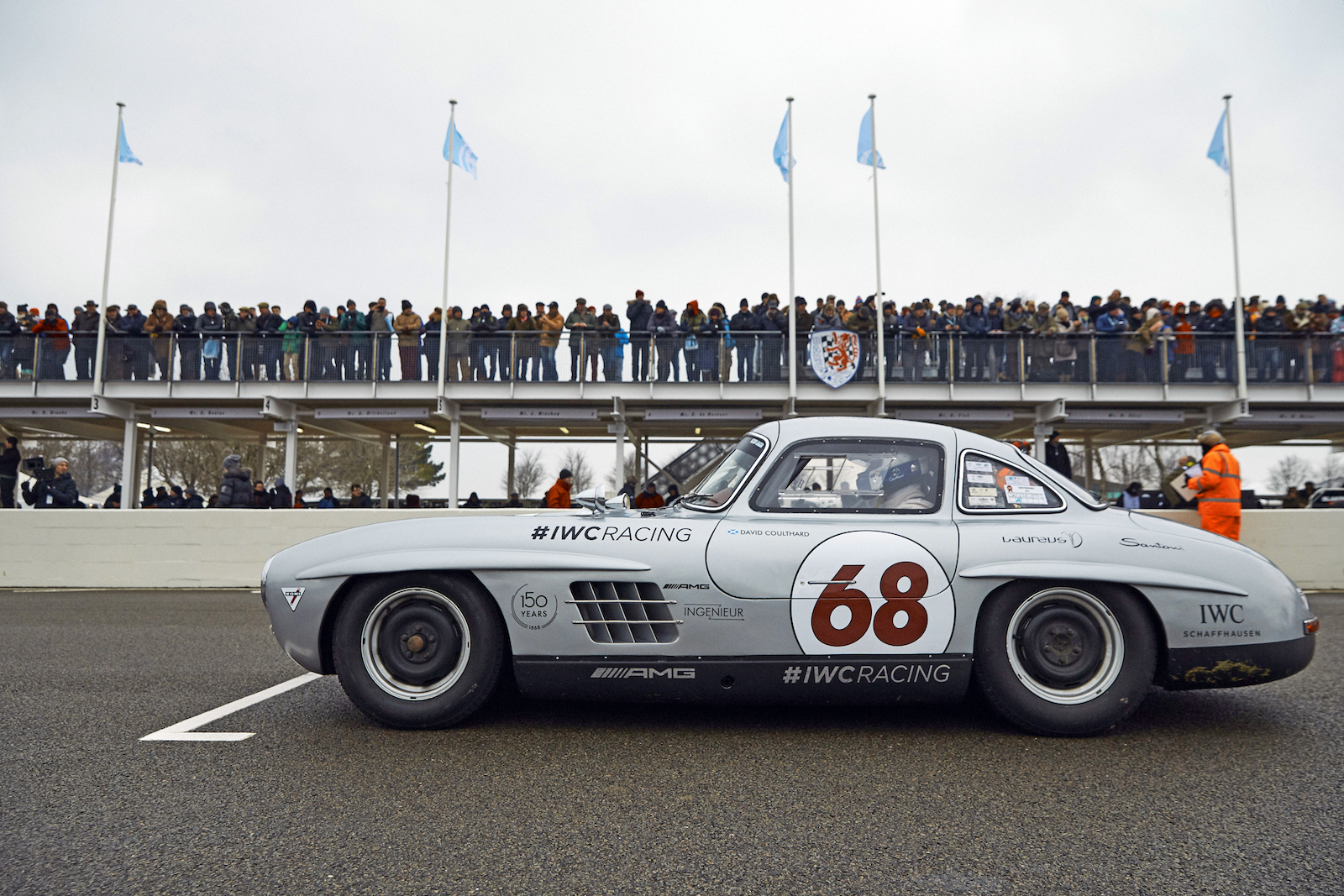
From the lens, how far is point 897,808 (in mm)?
2871

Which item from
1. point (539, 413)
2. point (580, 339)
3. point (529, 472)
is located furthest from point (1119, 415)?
point (529, 472)

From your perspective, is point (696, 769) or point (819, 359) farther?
point (819, 359)

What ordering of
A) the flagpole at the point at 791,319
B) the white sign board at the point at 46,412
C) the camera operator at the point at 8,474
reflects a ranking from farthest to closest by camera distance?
the white sign board at the point at 46,412 < the flagpole at the point at 791,319 < the camera operator at the point at 8,474

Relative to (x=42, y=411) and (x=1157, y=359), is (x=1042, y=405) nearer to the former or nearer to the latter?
(x=1157, y=359)

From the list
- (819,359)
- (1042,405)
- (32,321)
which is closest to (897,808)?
(819,359)

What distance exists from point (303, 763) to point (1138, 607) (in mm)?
3637

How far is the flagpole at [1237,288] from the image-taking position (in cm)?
1944

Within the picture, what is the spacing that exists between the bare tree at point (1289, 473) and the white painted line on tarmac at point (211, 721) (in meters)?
69.5

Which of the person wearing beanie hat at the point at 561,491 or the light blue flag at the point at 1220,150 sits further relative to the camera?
the light blue flag at the point at 1220,150

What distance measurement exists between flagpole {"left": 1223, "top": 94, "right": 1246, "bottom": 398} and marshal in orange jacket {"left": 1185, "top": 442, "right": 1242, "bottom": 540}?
12.6 metres
